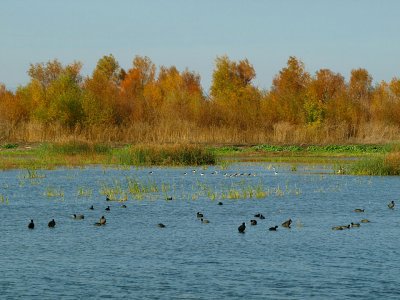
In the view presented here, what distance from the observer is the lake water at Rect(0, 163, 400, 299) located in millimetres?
15031

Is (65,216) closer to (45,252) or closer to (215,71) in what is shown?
(45,252)

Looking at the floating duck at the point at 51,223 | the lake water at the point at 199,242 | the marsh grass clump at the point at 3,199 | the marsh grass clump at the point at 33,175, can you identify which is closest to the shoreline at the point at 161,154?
the marsh grass clump at the point at 33,175

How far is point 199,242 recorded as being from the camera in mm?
19625

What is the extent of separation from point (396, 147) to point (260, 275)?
81.7 ft

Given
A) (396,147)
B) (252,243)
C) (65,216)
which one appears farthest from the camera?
(396,147)

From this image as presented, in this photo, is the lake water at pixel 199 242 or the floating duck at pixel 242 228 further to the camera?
the floating duck at pixel 242 228

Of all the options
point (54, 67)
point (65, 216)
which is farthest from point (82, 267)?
point (54, 67)

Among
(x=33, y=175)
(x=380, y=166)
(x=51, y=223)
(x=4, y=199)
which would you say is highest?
(x=33, y=175)

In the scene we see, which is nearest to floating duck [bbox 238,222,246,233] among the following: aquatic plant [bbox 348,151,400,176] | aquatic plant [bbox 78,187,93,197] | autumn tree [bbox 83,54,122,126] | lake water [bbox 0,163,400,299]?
lake water [bbox 0,163,400,299]

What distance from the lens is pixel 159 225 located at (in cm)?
2194

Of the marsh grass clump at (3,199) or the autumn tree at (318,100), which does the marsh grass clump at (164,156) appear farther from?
the autumn tree at (318,100)

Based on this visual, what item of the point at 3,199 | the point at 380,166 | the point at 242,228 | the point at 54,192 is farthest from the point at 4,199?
the point at 380,166

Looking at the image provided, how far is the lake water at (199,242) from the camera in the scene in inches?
592

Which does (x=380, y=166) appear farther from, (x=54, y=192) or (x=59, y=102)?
(x=59, y=102)
